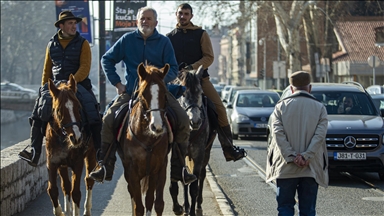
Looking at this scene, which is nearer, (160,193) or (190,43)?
(160,193)

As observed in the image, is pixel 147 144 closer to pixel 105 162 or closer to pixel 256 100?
pixel 105 162

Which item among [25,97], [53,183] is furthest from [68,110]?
[25,97]

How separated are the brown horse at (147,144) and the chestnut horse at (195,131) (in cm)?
130

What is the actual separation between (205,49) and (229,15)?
35359 millimetres

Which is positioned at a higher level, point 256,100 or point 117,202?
point 256,100

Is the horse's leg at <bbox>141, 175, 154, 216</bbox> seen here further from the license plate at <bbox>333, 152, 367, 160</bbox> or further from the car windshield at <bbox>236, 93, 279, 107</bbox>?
the car windshield at <bbox>236, 93, 279, 107</bbox>

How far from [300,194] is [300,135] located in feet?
2.11

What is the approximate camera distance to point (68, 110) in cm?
914

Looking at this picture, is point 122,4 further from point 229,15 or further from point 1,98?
point 1,98

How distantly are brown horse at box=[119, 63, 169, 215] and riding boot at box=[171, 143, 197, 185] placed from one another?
0.52 meters

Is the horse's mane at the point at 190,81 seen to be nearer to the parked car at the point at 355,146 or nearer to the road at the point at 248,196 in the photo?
the road at the point at 248,196

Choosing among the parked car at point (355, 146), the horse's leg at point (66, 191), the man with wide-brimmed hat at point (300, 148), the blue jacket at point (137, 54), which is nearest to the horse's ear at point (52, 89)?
the blue jacket at point (137, 54)

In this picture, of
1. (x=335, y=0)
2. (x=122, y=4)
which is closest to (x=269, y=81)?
(x=335, y=0)

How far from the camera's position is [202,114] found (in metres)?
9.93
